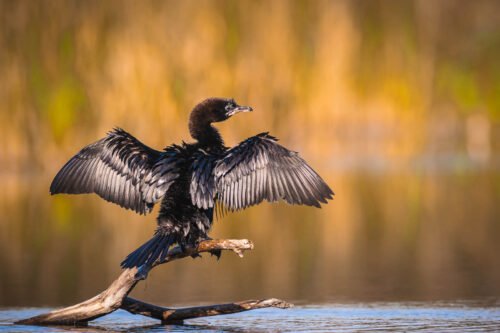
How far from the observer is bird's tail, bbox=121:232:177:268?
25.5 ft

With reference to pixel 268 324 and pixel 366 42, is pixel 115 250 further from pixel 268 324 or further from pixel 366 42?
pixel 366 42

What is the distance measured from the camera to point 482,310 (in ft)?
29.1

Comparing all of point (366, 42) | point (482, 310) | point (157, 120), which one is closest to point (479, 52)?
point (366, 42)

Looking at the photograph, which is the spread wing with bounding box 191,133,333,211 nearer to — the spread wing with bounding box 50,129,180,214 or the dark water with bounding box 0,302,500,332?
the spread wing with bounding box 50,129,180,214

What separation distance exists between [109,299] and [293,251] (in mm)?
5484

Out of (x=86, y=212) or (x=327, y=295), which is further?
(x=86, y=212)

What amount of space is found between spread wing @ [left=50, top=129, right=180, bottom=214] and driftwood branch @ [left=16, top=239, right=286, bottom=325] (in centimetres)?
48

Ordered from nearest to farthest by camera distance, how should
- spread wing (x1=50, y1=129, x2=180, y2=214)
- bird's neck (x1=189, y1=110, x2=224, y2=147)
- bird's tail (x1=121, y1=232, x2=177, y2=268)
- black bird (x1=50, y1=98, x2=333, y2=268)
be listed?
1. bird's tail (x1=121, y1=232, x2=177, y2=268)
2. black bird (x1=50, y1=98, x2=333, y2=268)
3. spread wing (x1=50, y1=129, x2=180, y2=214)
4. bird's neck (x1=189, y1=110, x2=224, y2=147)

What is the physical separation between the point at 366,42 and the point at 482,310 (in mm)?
22634

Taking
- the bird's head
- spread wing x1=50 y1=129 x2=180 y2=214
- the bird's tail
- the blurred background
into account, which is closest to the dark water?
the blurred background

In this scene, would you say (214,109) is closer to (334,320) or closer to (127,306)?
(127,306)

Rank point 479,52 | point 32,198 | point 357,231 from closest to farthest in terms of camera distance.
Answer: point 357,231 → point 32,198 → point 479,52

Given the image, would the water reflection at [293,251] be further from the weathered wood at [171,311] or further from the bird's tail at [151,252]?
the bird's tail at [151,252]

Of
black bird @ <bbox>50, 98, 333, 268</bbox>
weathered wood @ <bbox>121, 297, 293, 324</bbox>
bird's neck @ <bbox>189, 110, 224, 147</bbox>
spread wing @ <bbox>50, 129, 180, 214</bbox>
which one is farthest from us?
bird's neck @ <bbox>189, 110, 224, 147</bbox>
